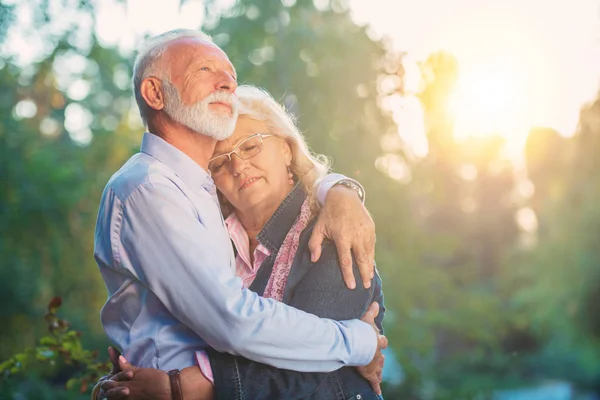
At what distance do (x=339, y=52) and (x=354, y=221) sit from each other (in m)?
5.16

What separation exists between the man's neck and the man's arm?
1.10ft

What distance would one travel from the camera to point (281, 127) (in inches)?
74.7

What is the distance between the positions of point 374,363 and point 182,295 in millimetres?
514

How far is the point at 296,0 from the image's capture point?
22.1ft

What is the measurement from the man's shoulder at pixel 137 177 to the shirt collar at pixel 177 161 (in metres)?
0.03

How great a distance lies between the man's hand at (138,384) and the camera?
139 cm

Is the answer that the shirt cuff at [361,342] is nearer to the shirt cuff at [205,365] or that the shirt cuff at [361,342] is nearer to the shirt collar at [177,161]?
the shirt cuff at [205,365]

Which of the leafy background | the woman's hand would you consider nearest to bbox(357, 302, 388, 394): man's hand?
the woman's hand

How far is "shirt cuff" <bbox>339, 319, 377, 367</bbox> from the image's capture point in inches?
58.8

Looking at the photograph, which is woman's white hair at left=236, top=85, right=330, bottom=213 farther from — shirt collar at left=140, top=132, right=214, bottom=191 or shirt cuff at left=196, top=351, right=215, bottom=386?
shirt cuff at left=196, top=351, right=215, bottom=386

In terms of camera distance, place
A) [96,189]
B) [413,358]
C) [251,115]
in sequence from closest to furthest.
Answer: [251,115], [96,189], [413,358]

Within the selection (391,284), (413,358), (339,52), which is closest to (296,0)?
(339,52)

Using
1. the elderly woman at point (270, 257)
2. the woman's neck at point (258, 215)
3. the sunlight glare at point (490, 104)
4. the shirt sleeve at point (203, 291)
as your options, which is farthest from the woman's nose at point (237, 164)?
the sunlight glare at point (490, 104)

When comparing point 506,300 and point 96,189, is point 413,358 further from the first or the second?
point 506,300
